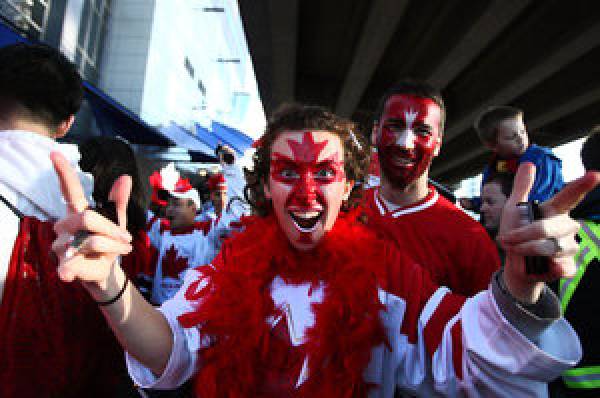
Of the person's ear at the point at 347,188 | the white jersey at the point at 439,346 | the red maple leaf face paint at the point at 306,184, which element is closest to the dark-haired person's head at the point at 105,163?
the white jersey at the point at 439,346

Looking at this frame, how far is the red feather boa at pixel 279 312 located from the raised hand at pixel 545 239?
0.45 meters

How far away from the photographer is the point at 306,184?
128cm

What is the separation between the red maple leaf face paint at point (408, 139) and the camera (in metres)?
1.72

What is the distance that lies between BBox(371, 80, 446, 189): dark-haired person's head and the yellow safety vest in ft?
2.14

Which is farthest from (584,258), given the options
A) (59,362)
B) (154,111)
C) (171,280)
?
(154,111)

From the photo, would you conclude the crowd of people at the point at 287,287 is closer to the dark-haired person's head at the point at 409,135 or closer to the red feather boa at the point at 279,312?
the red feather boa at the point at 279,312

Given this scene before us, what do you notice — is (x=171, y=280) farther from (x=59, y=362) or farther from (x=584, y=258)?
(x=584, y=258)

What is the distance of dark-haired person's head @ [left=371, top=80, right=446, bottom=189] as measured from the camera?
1.72 meters

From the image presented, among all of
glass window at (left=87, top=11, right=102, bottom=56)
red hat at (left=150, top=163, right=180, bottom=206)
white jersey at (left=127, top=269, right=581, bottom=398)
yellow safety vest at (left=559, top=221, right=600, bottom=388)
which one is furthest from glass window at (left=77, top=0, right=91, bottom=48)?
yellow safety vest at (left=559, top=221, right=600, bottom=388)

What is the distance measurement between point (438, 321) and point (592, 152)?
0.99 m

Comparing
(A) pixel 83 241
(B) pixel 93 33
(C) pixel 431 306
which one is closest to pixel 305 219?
(C) pixel 431 306

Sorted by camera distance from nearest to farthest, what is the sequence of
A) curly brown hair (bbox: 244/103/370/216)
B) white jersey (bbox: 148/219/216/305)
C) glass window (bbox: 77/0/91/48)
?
curly brown hair (bbox: 244/103/370/216) < white jersey (bbox: 148/219/216/305) < glass window (bbox: 77/0/91/48)

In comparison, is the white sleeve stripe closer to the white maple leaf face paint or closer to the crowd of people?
the crowd of people

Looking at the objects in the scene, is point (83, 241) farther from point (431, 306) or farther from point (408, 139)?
point (408, 139)
